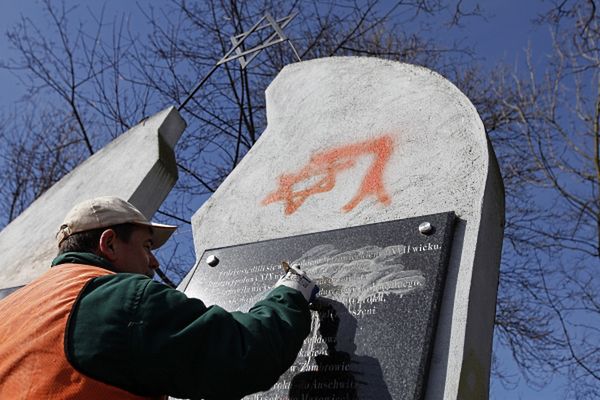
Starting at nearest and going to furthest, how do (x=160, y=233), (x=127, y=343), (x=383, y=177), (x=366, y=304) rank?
(x=127, y=343) → (x=366, y=304) → (x=160, y=233) → (x=383, y=177)

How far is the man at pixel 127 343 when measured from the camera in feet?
5.89

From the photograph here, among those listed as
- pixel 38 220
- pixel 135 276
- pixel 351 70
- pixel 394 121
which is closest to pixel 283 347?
pixel 135 276

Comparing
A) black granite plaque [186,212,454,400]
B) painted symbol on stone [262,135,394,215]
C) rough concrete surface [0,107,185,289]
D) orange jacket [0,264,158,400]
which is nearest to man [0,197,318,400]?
orange jacket [0,264,158,400]

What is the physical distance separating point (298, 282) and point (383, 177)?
2.65 ft

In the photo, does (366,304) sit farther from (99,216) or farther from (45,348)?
(45,348)

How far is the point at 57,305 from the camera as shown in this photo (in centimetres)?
191

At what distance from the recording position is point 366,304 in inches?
101

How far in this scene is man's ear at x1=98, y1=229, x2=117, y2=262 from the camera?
2346 mm

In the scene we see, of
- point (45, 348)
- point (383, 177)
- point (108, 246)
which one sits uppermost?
point (383, 177)

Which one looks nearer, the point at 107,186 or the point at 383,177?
the point at 383,177

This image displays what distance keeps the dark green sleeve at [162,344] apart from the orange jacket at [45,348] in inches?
1.2

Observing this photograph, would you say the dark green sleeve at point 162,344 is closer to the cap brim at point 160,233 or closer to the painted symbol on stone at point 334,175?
the cap brim at point 160,233

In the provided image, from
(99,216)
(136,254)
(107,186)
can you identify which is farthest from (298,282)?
(107,186)

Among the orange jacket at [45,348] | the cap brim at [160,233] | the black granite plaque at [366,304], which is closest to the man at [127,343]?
the orange jacket at [45,348]
